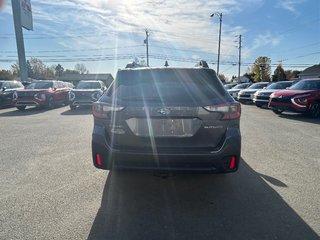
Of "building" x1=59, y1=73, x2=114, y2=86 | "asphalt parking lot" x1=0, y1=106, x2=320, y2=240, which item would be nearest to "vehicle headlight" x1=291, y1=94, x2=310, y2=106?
"asphalt parking lot" x1=0, y1=106, x2=320, y2=240

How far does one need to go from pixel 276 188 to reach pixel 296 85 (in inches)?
374

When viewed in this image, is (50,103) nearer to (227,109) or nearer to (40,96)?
(40,96)

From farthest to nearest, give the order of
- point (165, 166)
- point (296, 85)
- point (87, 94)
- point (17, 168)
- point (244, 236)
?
point (87, 94)
point (296, 85)
point (17, 168)
point (165, 166)
point (244, 236)

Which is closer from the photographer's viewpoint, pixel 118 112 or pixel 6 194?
pixel 118 112

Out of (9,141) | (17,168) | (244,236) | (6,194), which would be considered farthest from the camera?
(9,141)

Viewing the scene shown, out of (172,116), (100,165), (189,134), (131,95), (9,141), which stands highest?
(131,95)

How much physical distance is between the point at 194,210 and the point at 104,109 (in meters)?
1.71

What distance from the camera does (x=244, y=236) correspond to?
99.8 inches

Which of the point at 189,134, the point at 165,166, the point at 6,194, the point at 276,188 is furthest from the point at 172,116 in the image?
the point at 6,194

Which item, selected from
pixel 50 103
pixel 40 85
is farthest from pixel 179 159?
pixel 40 85

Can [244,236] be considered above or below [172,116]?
below

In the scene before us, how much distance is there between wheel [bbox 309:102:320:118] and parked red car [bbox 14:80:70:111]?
13.5 metres

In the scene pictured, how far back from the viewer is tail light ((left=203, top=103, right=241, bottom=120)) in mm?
2939

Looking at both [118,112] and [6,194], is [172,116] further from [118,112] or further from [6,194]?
[6,194]
